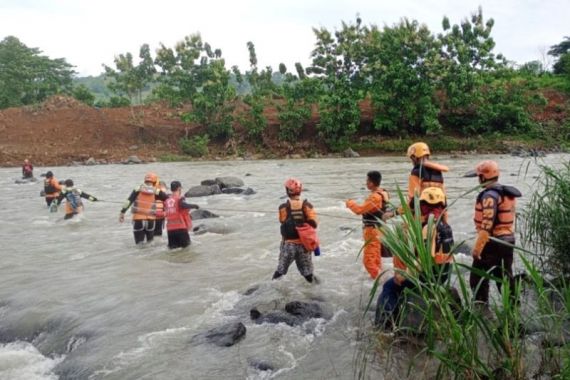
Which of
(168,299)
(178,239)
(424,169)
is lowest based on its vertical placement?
(168,299)

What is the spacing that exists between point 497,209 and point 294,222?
272cm

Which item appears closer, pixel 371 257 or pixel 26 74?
pixel 371 257

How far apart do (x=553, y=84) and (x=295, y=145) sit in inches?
802

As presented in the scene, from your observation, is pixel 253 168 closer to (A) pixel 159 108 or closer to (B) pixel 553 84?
(A) pixel 159 108

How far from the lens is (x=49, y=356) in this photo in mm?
6031

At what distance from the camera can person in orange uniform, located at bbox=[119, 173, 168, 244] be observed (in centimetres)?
1070

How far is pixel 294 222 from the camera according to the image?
734 cm

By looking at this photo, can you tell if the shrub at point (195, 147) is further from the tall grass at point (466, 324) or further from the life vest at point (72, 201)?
the tall grass at point (466, 324)

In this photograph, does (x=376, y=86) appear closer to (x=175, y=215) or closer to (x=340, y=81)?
(x=340, y=81)


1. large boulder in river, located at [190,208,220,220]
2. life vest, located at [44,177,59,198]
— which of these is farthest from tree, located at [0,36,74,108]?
large boulder in river, located at [190,208,220,220]

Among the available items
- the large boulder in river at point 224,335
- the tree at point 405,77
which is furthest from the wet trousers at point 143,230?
the tree at point 405,77

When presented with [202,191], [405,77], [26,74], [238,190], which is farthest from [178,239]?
[26,74]

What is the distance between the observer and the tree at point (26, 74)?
45.3 m

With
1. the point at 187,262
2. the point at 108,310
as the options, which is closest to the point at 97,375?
the point at 108,310
